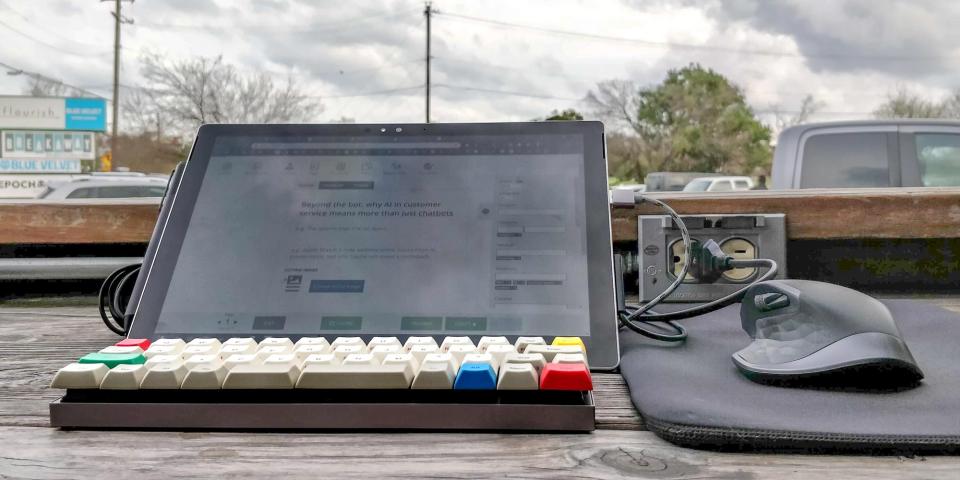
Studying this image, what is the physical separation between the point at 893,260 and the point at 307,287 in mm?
875

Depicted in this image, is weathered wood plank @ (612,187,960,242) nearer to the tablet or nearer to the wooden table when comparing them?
the tablet

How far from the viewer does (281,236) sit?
61 centimetres

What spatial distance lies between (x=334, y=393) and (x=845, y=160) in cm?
286

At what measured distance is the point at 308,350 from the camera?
46 cm

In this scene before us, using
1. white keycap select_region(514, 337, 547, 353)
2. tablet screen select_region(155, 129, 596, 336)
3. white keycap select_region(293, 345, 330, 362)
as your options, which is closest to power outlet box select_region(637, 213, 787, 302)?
tablet screen select_region(155, 129, 596, 336)

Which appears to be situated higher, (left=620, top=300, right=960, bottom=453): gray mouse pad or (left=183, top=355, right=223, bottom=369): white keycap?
(left=183, top=355, right=223, bottom=369): white keycap

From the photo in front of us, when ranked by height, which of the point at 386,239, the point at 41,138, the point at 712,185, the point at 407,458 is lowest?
the point at 407,458

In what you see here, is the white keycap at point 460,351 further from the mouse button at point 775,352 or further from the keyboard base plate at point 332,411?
the mouse button at point 775,352

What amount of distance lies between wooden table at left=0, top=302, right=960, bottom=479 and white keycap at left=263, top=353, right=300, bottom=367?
0.15ft

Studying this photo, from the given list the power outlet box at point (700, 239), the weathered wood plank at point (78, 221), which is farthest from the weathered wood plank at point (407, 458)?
the weathered wood plank at point (78, 221)

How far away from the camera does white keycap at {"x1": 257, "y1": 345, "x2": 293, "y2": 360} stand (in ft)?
1.46

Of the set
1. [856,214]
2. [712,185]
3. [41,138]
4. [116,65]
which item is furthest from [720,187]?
[116,65]

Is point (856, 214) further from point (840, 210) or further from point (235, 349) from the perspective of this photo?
point (235, 349)

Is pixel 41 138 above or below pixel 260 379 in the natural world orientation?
above
